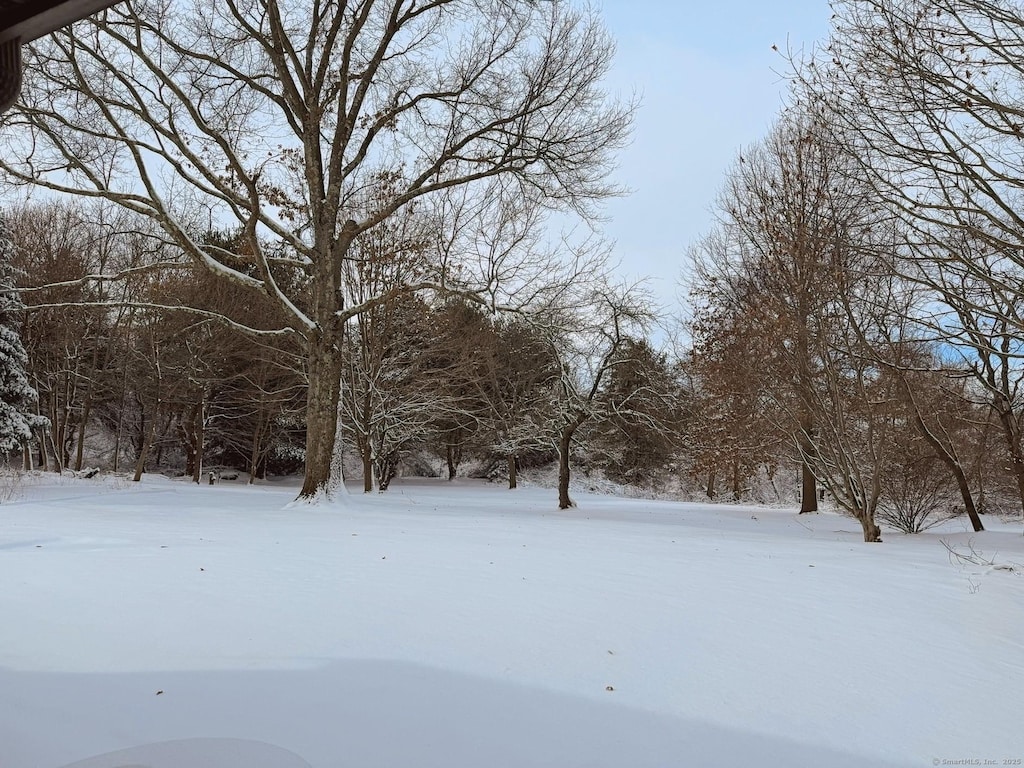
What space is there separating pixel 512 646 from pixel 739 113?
1013cm

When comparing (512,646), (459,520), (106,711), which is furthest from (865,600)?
(459,520)

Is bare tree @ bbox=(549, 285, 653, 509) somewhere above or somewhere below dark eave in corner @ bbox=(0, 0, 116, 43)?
above

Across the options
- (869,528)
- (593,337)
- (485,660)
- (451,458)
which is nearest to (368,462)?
(593,337)

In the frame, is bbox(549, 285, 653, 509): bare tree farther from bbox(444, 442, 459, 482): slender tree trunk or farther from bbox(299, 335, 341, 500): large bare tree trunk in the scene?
bbox(444, 442, 459, 482): slender tree trunk

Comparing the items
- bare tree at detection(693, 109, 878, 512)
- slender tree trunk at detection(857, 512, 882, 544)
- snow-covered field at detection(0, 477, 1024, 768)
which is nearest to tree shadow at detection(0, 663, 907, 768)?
snow-covered field at detection(0, 477, 1024, 768)

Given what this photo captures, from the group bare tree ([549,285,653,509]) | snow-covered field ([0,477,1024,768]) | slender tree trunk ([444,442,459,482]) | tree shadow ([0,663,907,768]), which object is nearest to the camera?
tree shadow ([0,663,907,768])

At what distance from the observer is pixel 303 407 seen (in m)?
22.5

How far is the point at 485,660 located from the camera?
2777 mm

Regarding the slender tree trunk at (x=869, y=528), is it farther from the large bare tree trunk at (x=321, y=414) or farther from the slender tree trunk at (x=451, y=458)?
the slender tree trunk at (x=451, y=458)

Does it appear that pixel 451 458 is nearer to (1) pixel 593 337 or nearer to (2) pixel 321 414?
(1) pixel 593 337

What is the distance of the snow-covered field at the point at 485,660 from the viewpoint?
205cm

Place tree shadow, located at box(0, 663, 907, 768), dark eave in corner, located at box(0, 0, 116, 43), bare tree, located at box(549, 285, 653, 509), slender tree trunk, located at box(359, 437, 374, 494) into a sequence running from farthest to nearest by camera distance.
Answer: slender tree trunk, located at box(359, 437, 374, 494) → bare tree, located at box(549, 285, 653, 509) → tree shadow, located at box(0, 663, 907, 768) → dark eave in corner, located at box(0, 0, 116, 43)

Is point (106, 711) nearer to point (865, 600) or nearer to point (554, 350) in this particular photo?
point (865, 600)

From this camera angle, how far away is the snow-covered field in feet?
6.72
